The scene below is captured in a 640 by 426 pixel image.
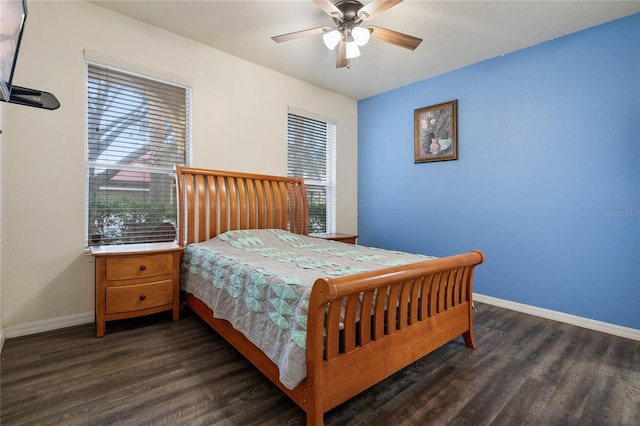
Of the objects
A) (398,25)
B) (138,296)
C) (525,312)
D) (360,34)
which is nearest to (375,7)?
(360,34)

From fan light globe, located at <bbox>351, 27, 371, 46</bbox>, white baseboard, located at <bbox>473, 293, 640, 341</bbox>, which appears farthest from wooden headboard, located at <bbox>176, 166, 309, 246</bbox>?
white baseboard, located at <bbox>473, 293, 640, 341</bbox>

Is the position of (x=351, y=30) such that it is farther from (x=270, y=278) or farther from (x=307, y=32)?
Answer: (x=270, y=278)

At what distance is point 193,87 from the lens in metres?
3.01

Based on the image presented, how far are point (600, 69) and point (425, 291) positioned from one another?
2.65m

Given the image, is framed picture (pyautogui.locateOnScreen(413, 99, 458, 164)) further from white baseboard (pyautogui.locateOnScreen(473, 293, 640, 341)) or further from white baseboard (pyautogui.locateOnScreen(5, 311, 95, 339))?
white baseboard (pyautogui.locateOnScreen(5, 311, 95, 339))

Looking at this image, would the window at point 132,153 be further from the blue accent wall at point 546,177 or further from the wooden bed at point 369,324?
the blue accent wall at point 546,177

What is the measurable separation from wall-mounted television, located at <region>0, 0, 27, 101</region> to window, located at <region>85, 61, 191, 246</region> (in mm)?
1434

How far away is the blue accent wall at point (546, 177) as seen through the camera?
8.01ft

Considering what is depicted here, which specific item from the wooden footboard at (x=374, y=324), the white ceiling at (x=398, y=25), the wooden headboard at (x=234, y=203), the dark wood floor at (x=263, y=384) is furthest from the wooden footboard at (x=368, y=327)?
the white ceiling at (x=398, y=25)

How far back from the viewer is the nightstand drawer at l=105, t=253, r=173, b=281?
2.22m

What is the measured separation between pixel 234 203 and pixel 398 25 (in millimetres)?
2361

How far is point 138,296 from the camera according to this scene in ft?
7.63

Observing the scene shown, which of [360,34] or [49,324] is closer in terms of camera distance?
[360,34]

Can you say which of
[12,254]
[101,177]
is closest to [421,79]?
[101,177]
